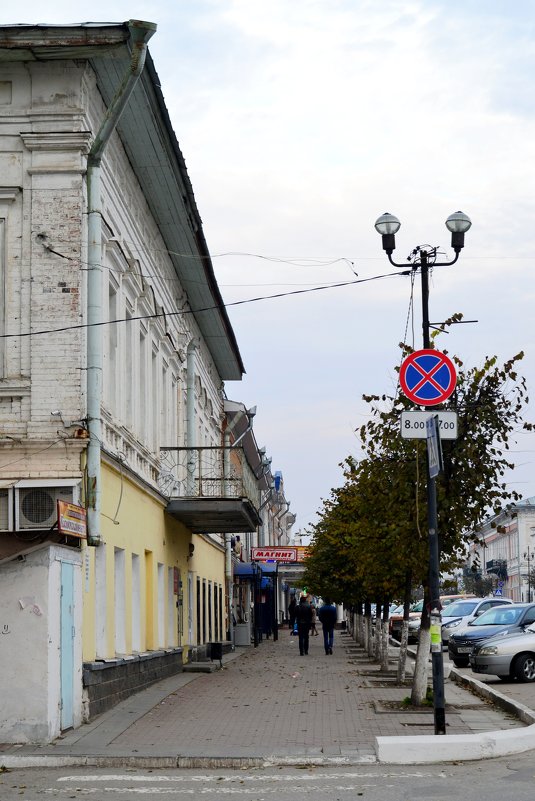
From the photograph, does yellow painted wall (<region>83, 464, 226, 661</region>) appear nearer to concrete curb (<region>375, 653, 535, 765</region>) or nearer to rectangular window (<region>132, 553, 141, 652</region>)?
rectangular window (<region>132, 553, 141, 652</region>)

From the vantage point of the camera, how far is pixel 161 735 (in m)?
14.0

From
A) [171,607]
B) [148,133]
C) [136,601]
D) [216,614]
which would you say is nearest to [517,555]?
[216,614]

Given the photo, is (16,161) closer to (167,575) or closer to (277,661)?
(167,575)

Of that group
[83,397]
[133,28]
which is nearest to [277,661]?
[83,397]

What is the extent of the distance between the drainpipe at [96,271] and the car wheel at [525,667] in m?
10.6

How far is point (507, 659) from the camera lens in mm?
23062

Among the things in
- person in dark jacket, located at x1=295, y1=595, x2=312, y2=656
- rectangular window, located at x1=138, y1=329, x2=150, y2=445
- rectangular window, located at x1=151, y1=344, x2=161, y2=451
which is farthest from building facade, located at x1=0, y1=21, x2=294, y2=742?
person in dark jacket, located at x1=295, y1=595, x2=312, y2=656

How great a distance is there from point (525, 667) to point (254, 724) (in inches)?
374

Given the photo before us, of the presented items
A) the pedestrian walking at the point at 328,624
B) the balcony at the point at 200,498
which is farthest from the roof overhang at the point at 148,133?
the pedestrian walking at the point at 328,624

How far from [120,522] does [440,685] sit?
292 inches

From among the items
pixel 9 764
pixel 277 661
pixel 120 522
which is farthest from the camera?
pixel 277 661

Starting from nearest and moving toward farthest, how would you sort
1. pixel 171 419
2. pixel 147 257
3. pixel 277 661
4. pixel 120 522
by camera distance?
pixel 120 522 < pixel 147 257 < pixel 171 419 < pixel 277 661

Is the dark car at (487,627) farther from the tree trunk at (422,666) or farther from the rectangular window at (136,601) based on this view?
the tree trunk at (422,666)

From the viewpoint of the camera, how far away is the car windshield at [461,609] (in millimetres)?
39312
